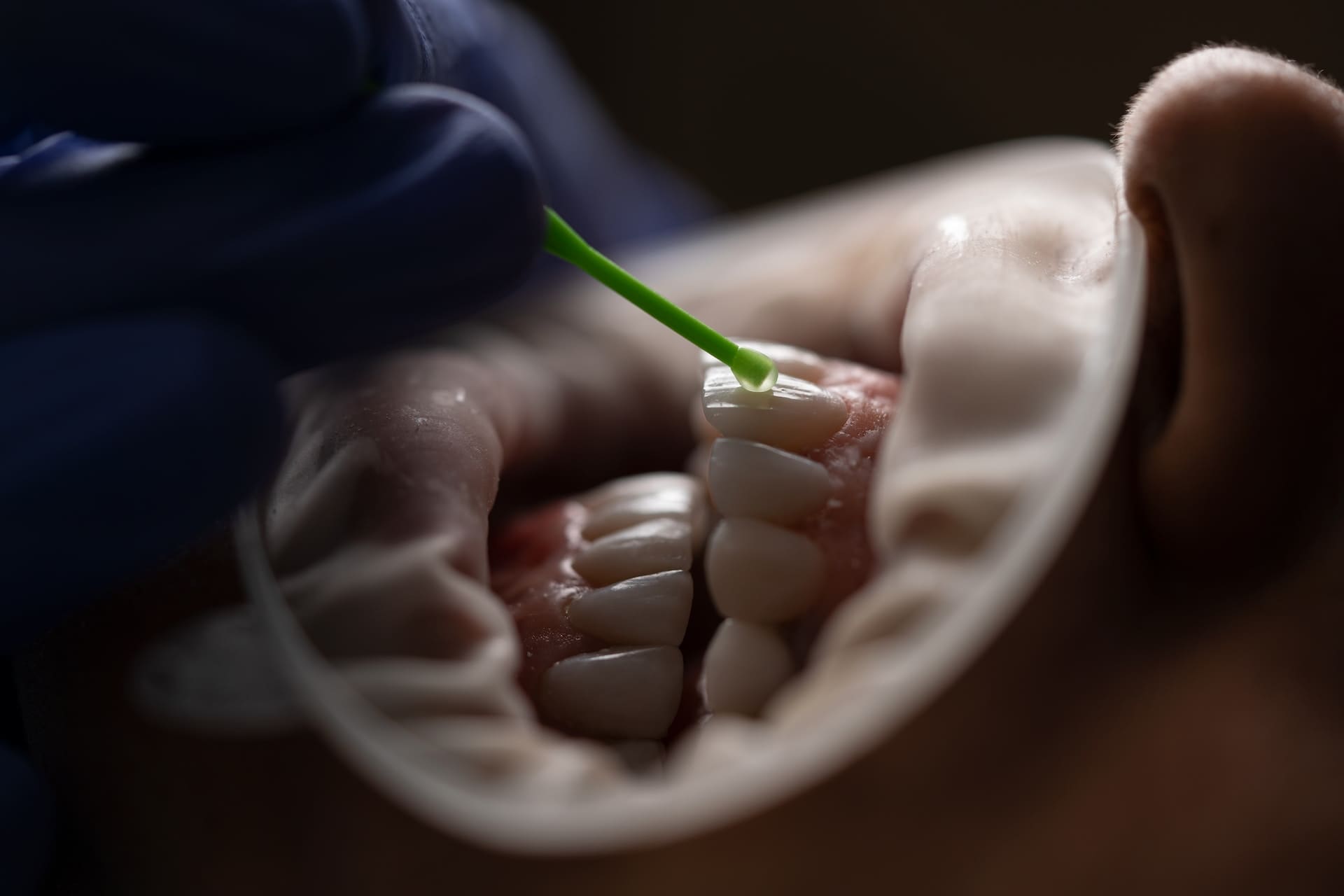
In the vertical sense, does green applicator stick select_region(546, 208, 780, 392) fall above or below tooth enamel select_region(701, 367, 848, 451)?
above

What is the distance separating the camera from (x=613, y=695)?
1.63ft

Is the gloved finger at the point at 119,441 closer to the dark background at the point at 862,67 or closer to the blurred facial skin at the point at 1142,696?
the blurred facial skin at the point at 1142,696

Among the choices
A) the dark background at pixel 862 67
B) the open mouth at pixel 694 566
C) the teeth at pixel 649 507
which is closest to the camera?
the open mouth at pixel 694 566

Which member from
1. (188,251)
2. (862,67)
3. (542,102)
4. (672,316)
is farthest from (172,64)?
(862,67)

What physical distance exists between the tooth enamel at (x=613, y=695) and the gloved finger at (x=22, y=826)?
25 centimetres

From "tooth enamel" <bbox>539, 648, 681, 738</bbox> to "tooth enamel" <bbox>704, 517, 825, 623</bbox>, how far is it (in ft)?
0.16

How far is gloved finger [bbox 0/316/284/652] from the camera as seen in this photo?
0.44 meters

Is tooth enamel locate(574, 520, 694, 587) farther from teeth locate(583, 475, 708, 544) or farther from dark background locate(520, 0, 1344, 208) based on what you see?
dark background locate(520, 0, 1344, 208)

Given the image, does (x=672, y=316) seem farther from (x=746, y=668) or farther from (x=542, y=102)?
(x=542, y=102)

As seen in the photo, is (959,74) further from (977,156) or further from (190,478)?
(190,478)

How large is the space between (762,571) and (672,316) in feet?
0.44

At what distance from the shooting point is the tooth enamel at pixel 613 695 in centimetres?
49

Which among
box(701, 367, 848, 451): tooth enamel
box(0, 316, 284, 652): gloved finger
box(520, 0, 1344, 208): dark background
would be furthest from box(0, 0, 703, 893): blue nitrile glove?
box(520, 0, 1344, 208): dark background

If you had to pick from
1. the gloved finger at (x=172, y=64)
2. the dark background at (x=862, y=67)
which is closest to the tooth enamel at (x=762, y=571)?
the gloved finger at (x=172, y=64)
